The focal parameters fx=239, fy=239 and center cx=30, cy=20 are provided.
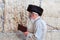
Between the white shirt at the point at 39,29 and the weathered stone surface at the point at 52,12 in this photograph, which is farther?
the weathered stone surface at the point at 52,12

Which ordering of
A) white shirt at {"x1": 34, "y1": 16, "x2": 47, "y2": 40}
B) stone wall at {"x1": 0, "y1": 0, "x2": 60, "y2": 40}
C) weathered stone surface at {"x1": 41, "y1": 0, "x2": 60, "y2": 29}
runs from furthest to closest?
weathered stone surface at {"x1": 41, "y1": 0, "x2": 60, "y2": 29} < stone wall at {"x1": 0, "y1": 0, "x2": 60, "y2": 40} < white shirt at {"x1": 34, "y1": 16, "x2": 47, "y2": 40}

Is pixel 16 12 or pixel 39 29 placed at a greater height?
pixel 16 12

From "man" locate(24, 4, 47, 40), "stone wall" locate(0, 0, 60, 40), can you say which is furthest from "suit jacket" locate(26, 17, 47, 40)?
"stone wall" locate(0, 0, 60, 40)

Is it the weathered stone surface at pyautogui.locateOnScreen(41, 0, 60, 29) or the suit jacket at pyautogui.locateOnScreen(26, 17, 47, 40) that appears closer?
the suit jacket at pyautogui.locateOnScreen(26, 17, 47, 40)

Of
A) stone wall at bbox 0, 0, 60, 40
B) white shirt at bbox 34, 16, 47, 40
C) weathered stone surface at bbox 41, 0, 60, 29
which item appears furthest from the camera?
weathered stone surface at bbox 41, 0, 60, 29

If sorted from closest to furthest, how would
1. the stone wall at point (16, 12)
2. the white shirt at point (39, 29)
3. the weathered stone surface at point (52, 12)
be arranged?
the white shirt at point (39, 29)
the stone wall at point (16, 12)
the weathered stone surface at point (52, 12)

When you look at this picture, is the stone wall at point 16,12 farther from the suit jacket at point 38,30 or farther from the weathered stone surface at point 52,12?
the suit jacket at point 38,30

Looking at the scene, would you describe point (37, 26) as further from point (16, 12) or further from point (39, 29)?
point (16, 12)

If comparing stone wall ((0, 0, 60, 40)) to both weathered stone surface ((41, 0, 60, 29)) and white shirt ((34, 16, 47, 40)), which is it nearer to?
weathered stone surface ((41, 0, 60, 29))

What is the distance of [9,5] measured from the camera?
4156mm

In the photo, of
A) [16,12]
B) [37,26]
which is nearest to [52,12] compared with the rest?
[16,12]

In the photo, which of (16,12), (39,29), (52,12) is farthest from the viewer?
(52,12)

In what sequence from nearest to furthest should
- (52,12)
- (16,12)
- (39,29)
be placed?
1. (39,29)
2. (16,12)
3. (52,12)

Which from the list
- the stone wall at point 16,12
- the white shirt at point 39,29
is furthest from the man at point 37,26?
the stone wall at point 16,12
